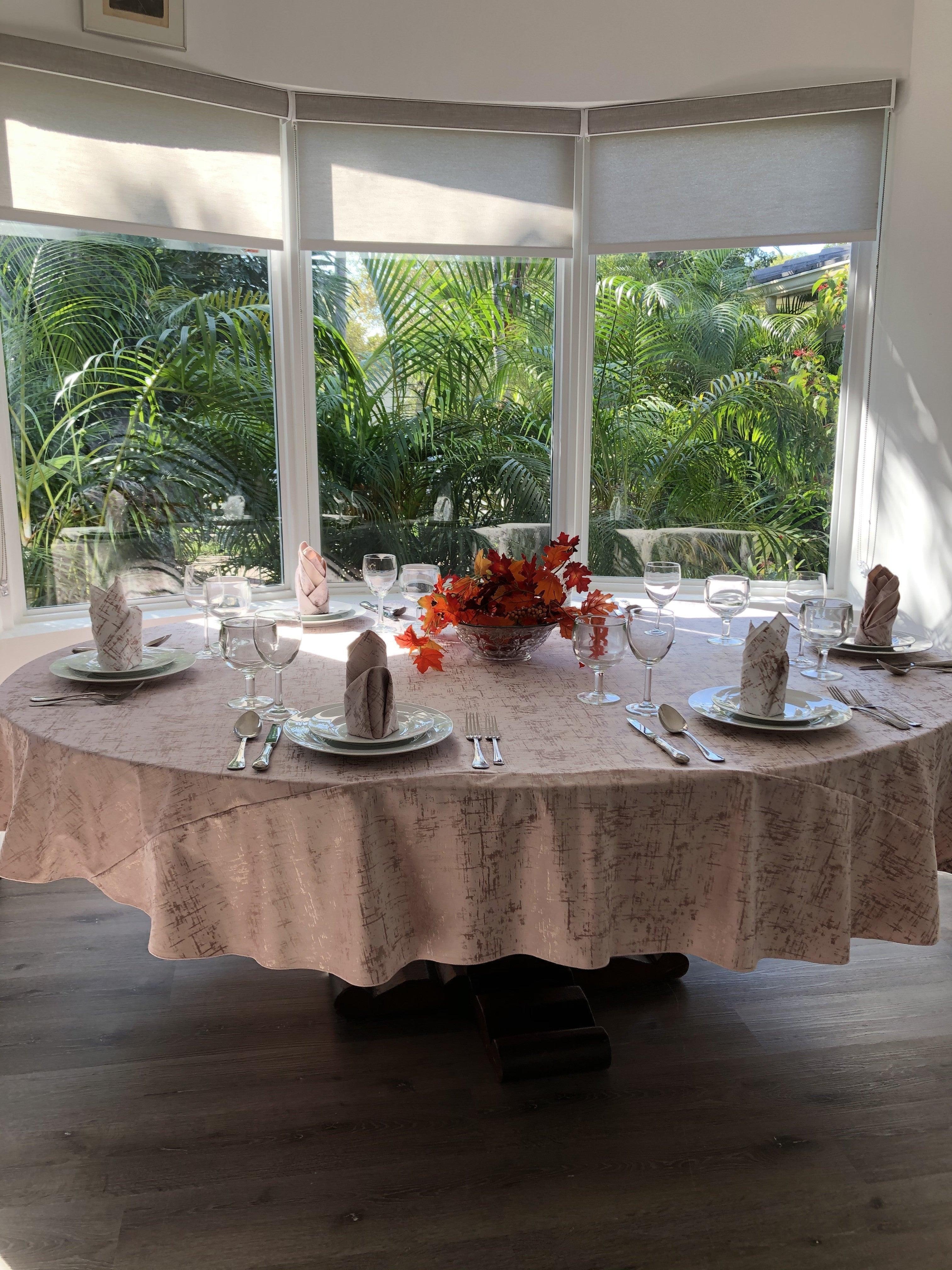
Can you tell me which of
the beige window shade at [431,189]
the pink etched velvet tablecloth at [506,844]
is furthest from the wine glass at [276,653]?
the beige window shade at [431,189]

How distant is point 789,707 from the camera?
5.20ft

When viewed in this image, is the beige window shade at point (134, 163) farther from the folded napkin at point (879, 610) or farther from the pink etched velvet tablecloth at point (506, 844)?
the folded napkin at point (879, 610)

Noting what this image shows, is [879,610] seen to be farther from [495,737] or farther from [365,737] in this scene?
[365,737]

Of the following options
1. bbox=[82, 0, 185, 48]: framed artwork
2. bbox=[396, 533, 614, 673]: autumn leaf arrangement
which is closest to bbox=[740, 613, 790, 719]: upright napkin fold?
bbox=[396, 533, 614, 673]: autumn leaf arrangement

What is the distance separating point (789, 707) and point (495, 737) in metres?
0.49

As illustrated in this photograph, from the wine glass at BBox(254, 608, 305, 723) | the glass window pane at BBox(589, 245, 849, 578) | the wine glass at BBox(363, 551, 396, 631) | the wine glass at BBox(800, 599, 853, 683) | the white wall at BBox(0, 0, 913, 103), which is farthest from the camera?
the glass window pane at BBox(589, 245, 849, 578)

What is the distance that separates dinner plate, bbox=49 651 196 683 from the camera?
176cm

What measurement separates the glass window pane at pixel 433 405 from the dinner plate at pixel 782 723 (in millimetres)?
2121

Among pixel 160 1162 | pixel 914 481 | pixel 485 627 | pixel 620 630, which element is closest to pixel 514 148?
pixel 914 481

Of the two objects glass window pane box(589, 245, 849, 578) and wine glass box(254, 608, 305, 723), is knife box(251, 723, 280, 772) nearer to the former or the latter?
wine glass box(254, 608, 305, 723)

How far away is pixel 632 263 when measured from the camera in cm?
347

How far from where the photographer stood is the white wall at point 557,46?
3.04m

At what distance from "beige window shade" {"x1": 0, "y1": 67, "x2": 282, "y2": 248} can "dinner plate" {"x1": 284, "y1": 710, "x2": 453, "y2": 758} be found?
2.18 meters

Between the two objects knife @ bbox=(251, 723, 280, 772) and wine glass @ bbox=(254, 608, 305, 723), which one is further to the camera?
wine glass @ bbox=(254, 608, 305, 723)
